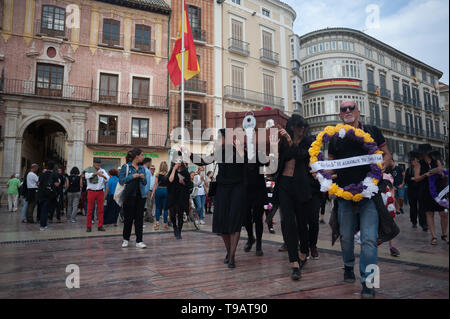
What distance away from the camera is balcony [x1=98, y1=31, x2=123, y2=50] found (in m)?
21.1

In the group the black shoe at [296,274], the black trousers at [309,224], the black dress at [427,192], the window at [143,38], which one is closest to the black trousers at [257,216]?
the black trousers at [309,224]

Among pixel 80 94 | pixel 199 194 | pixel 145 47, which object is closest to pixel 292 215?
pixel 199 194

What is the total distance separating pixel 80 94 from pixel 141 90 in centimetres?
406

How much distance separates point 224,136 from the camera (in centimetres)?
428

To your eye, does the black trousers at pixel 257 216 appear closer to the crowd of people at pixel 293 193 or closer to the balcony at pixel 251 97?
the crowd of people at pixel 293 193

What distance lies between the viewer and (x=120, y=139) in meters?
21.0

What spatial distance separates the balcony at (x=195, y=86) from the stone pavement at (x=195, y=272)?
60.0ft

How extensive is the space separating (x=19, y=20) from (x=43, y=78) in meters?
3.79

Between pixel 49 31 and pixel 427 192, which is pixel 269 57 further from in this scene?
pixel 427 192

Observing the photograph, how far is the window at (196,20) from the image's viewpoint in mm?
23531
